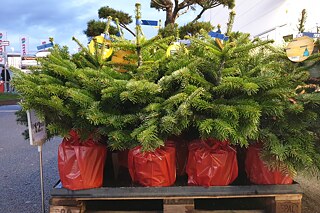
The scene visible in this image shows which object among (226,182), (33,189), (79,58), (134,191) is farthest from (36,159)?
(226,182)

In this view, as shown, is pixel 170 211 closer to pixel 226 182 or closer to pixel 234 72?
pixel 226 182

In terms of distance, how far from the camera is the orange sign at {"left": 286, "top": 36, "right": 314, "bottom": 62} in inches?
83.3

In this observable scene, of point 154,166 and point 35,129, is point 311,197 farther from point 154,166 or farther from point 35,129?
point 35,129

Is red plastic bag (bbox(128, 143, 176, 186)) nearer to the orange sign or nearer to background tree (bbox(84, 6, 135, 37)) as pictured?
the orange sign

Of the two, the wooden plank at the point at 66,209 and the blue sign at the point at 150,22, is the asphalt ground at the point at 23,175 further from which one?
the blue sign at the point at 150,22

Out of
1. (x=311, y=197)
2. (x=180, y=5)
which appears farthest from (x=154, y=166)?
(x=180, y=5)

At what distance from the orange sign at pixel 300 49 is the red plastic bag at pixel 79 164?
1.41 metres

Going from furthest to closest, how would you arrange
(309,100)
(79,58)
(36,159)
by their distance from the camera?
(36,159)
(79,58)
(309,100)

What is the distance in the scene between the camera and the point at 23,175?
385 centimetres

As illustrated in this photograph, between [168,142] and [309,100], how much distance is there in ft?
2.82

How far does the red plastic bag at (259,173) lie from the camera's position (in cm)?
194

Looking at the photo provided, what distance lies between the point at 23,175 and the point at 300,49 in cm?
330

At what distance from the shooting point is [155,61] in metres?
2.10

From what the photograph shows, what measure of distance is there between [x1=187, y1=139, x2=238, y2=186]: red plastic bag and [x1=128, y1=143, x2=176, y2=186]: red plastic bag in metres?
0.13
